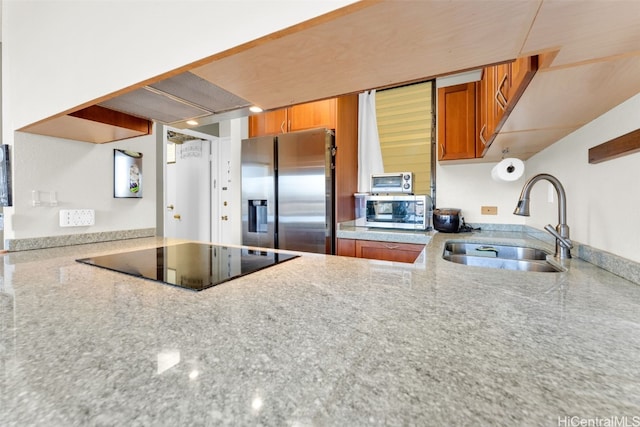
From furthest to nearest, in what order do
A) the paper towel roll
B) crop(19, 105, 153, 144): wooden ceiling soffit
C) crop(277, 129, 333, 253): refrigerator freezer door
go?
crop(277, 129, 333, 253): refrigerator freezer door < the paper towel roll < crop(19, 105, 153, 144): wooden ceiling soffit

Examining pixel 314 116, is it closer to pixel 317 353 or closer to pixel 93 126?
pixel 93 126

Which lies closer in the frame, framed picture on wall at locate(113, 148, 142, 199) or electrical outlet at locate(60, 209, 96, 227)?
electrical outlet at locate(60, 209, 96, 227)

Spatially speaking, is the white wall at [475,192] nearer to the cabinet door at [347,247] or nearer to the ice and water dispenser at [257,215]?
the cabinet door at [347,247]

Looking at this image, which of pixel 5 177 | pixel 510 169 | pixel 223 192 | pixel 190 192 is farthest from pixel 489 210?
pixel 190 192

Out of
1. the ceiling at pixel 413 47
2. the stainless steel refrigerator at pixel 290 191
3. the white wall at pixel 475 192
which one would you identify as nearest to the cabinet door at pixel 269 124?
the stainless steel refrigerator at pixel 290 191

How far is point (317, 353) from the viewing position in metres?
0.45

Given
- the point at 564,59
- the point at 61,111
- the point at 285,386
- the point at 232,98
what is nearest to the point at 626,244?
the point at 564,59

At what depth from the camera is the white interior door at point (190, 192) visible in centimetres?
367

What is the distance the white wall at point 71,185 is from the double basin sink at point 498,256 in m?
1.94

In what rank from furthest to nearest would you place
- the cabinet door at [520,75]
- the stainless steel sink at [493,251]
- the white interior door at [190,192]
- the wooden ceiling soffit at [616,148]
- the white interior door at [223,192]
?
the white interior door at [190,192] → the white interior door at [223,192] → the stainless steel sink at [493,251] → the wooden ceiling soffit at [616,148] → the cabinet door at [520,75]

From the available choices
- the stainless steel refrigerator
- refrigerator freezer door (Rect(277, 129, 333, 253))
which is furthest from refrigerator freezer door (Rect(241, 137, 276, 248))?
refrigerator freezer door (Rect(277, 129, 333, 253))

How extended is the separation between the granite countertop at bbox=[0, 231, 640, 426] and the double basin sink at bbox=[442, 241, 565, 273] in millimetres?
696

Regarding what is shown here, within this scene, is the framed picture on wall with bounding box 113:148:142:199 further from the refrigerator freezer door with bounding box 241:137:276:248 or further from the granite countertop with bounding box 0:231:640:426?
the refrigerator freezer door with bounding box 241:137:276:248

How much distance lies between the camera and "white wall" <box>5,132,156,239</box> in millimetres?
1359
